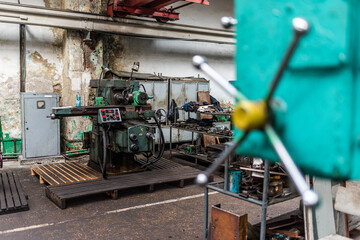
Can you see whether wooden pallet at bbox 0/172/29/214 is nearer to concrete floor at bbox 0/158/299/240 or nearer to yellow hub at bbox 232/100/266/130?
concrete floor at bbox 0/158/299/240

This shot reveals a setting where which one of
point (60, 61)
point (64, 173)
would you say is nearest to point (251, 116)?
point (64, 173)

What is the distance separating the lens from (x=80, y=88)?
20.3 feet

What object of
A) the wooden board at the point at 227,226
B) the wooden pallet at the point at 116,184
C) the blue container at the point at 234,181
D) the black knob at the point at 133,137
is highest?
the black knob at the point at 133,137

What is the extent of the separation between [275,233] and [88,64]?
4.70 m

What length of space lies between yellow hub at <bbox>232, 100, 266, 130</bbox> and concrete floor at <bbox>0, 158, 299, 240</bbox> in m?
2.81

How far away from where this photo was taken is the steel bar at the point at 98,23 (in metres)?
5.38

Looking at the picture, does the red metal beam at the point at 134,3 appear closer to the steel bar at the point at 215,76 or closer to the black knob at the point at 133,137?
the black knob at the point at 133,137

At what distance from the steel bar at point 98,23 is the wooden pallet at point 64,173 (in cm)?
244

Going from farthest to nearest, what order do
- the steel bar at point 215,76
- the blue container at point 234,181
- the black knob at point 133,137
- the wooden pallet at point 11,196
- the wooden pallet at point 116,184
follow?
the black knob at point 133,137
the wooden pallet at point 116,184
the wooden pallet at point 11,196
the blue container at point 234,181
the steel bar at point 215,76

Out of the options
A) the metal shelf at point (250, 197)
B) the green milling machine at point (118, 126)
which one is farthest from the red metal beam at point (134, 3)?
the metal shelf at point (250, 197)

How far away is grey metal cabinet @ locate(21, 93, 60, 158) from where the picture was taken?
18.7ft

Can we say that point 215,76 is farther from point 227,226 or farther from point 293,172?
point 227,226

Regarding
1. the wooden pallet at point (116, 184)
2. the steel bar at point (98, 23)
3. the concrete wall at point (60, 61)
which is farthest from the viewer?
the concrete wall at point (60, 61)

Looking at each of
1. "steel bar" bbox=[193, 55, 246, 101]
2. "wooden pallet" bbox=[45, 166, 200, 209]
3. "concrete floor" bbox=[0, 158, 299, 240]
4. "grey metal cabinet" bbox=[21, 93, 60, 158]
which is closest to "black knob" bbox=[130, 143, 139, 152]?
"wooden pallet" bbox=[45, 166, 200, 209]
